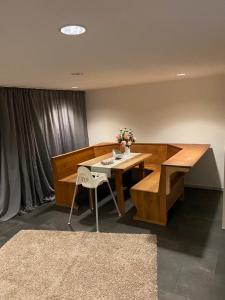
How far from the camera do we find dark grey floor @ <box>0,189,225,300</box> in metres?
2.20

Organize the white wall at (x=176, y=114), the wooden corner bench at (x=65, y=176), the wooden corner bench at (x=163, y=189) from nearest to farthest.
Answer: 1. the wooden corner bench at (x=163, y=189)
2. the wooden corner bench at (x=65, y=176)
3. the white wall at (x=176, y=114)

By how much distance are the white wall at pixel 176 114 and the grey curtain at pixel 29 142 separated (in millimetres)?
947

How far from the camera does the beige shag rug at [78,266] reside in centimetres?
217

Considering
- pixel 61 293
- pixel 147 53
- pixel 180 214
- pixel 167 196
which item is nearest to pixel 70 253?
pixel 61 293

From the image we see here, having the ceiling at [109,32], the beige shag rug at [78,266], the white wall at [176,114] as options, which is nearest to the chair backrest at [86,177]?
the beige shag rug at [78,266]

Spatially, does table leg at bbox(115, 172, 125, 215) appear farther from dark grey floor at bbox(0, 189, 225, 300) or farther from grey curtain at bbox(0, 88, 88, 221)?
grey curtain at bbox(0, 88, 88, 221)

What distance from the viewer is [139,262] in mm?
2518

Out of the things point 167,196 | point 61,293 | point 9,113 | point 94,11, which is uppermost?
point 94,11

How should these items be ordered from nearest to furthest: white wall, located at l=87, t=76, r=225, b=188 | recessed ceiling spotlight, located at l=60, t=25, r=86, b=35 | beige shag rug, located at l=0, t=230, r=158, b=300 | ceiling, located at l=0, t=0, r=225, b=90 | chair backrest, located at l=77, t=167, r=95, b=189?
1. ceiling, located at l=0, t=0, r=225, b=90
2. recessed ceiling spotlight, located at l=60, t=25, r=86, b=35
3. beige shag rug, located at l=0, t=230, r=158, b=300
4. chair backrest, located at l=77, t=167, r=95, b=189
5. white wall, located at l=87, t=76, r=225, b=188

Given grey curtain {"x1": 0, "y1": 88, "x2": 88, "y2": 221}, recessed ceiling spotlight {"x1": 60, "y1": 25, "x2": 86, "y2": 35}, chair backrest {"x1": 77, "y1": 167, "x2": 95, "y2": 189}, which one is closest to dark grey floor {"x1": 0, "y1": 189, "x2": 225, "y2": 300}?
grey curtain {"x1": 0, "y1": 88, "x2": 88, "y2": 221}

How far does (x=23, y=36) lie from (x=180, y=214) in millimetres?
3078

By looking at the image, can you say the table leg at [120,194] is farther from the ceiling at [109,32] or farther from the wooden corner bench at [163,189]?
the ceiling at [109,32]

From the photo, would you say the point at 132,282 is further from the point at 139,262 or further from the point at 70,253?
the point at 70,253

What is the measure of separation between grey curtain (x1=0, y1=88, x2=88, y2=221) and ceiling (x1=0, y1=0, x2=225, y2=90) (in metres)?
1.63
